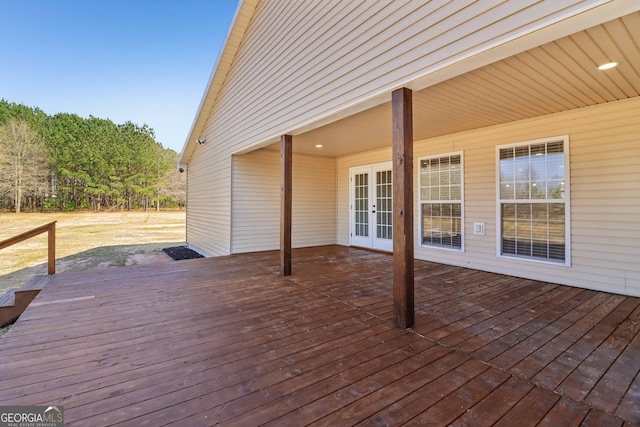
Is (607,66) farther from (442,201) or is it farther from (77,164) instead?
(77,164)

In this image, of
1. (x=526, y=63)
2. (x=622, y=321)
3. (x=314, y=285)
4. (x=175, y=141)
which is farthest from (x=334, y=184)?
(x=175, y=141)

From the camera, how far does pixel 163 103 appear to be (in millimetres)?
23156

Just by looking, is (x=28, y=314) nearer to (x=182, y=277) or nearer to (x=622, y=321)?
(x=182, y=277)

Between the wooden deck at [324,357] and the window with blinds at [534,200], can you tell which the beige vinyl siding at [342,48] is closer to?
the wooden deck at [324,357]

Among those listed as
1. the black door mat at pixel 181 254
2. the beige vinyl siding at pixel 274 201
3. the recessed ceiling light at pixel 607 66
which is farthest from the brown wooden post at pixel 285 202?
the black door mat at pixel 181 254

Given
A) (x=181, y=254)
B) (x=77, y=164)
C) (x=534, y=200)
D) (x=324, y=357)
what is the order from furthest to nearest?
(x=77, y=164), (x=181, y=254), (x=534, y=200), (x=324, y=357)

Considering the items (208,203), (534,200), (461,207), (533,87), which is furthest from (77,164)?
(534,200)

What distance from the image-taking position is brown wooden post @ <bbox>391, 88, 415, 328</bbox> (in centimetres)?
264

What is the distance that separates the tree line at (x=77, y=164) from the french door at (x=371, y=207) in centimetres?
2559

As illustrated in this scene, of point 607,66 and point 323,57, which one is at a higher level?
point 323,57

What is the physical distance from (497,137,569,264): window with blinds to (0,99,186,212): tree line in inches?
1152

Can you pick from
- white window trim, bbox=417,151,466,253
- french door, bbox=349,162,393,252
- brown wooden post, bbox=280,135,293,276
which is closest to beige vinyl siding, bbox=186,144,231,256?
brown wooden post, bbox=280,135,293,276

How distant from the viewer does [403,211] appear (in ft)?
8.70

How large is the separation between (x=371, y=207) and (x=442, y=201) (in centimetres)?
196
